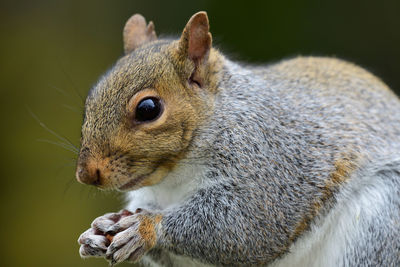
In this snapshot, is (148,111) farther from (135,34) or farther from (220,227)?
(135,34)

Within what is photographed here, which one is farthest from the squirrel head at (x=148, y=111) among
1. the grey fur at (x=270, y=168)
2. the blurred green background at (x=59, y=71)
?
the blurred green background at (x=59, y=71)

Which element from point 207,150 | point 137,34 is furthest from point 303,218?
point 137,34

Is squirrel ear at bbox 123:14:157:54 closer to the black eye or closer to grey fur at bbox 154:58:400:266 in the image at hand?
grey fur at bbox 154:58:400:266

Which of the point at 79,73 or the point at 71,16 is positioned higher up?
the point at 71,16

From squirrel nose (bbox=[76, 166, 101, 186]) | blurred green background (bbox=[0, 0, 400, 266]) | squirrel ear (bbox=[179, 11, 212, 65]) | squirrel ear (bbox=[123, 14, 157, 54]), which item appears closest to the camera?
squirrel nose (bbox=[76, 166, 101, 186])

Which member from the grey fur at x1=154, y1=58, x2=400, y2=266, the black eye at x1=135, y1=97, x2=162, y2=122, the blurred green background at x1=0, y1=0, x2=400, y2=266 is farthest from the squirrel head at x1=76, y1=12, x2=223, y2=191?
the blurred green background at x1=0, y1=0, x2=400, y2=266

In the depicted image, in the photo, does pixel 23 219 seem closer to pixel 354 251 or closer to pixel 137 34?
pixel 137 34
